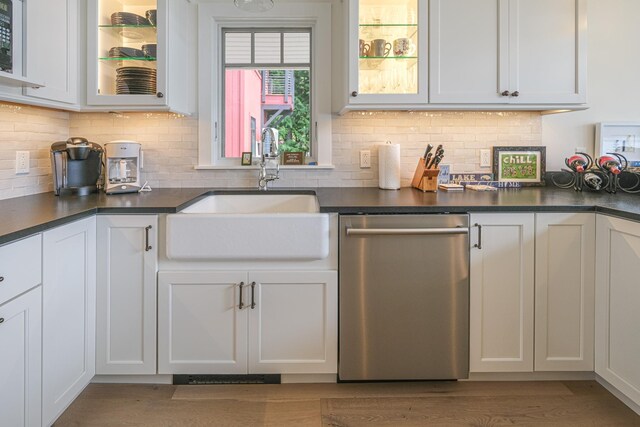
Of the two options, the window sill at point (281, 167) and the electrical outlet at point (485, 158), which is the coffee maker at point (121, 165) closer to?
the window sill at point (281, 167)

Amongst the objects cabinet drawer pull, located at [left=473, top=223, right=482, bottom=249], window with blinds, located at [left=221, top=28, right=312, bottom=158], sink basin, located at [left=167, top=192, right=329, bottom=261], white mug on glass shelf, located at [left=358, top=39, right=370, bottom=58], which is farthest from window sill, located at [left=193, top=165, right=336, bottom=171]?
cabinet drawer pull, located at [left=473, top=223, right=482, bottom=249]

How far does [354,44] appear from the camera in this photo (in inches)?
96.9

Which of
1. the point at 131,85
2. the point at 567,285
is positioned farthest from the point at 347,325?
the point at 131,85

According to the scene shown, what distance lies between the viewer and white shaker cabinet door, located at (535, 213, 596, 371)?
2.08 meters

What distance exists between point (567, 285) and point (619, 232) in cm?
34

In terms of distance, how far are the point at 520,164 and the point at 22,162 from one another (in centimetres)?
286

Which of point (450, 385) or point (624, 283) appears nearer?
point (624, 283)

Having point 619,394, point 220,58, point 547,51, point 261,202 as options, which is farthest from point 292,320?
point 547,51

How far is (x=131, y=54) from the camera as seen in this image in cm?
246

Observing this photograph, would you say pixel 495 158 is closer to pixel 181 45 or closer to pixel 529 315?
pixel 529 315

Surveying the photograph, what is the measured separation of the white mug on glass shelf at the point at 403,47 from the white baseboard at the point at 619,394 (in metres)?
1.92

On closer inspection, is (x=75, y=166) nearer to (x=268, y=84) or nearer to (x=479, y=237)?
(x=268, y=84)

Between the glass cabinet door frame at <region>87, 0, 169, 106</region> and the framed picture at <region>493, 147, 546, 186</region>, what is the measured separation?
2023 mm

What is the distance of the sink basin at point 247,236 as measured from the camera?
2008 mm
